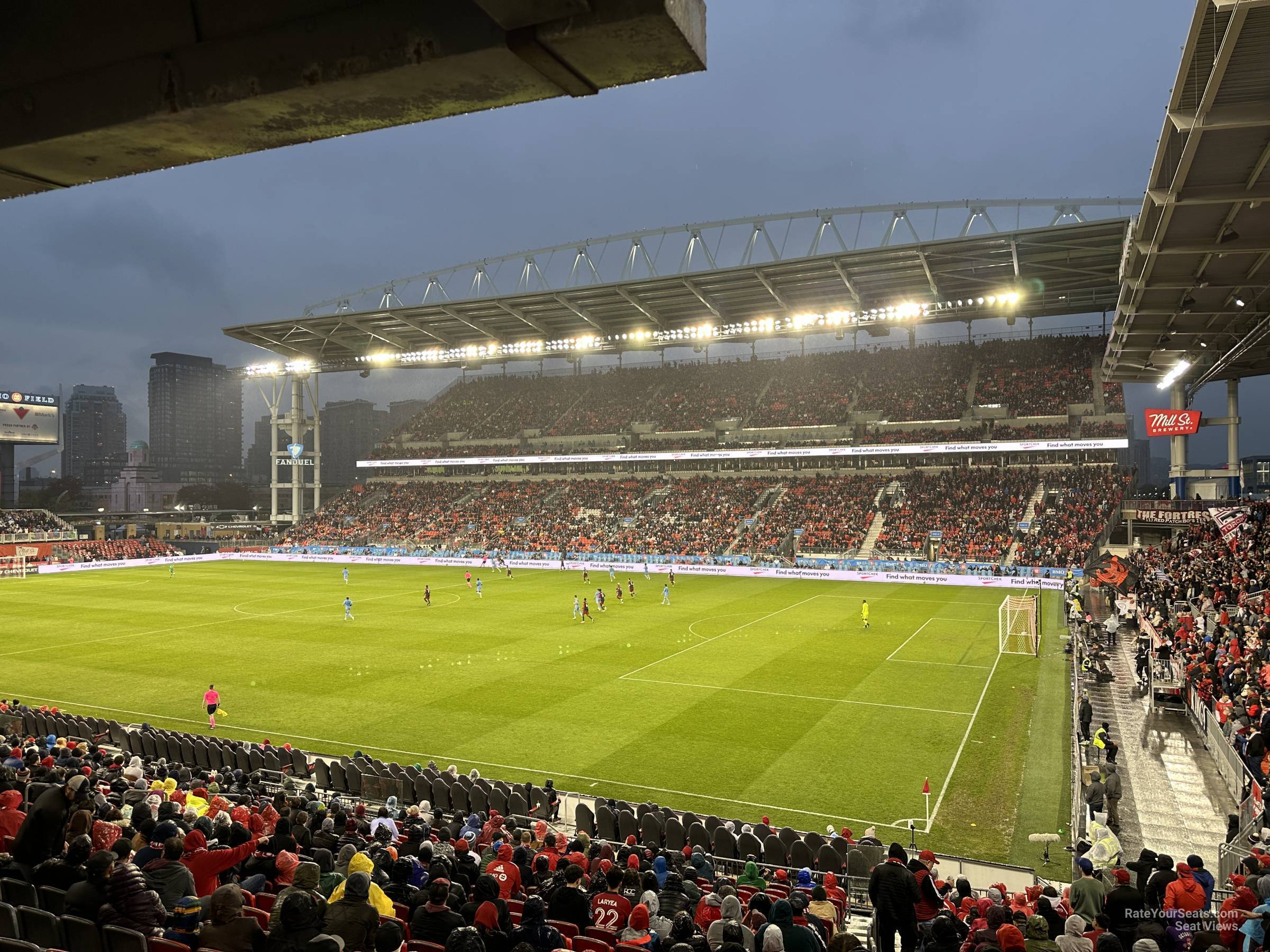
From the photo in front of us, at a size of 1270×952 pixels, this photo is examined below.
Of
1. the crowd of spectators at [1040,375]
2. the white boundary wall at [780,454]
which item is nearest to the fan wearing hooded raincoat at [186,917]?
the white boundary wall at [780,454]

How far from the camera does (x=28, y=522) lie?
70188 millimetres

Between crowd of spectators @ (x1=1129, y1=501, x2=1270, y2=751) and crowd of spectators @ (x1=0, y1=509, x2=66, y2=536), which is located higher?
crowd of spectators @ (x1=0, y1=509, x2=66, y2=536)

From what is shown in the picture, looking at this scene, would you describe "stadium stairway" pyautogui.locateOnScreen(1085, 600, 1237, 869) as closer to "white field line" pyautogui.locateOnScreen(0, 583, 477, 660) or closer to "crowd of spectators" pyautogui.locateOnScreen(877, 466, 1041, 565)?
"crowd of spectators" pyautogui.locateOnScreen(877, 466, 1041, 565)

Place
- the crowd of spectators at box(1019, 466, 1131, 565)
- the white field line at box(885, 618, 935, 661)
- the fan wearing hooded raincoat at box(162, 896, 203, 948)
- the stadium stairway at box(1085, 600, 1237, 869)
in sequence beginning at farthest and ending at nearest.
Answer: the crowd of spectators at box(1019, 466, 1131, 565)
the white field line at box(885, 618, 935, 661)
the stadium stairway at box(1085, 600, 1237, 869)
the fan wearing hooded raincoat at box(162, 896, 203, 948)

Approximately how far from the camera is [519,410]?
8412cm

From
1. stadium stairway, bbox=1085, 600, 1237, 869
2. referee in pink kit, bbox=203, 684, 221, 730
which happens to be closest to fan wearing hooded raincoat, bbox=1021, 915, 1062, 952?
stadium stairway, bbox=1085, 600, 1237, 869

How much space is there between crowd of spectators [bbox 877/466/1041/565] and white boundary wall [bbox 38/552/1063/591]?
2877mm

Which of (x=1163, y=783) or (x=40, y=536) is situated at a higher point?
(x=40, y=536)

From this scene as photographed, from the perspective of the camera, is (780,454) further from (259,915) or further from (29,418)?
(29,418)

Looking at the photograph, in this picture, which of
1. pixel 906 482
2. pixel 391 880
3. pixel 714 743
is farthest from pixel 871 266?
pixel 391 880

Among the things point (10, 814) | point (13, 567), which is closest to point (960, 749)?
point (10, 814)

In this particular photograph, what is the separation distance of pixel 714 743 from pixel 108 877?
1367 centimetres

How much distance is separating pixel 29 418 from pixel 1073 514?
93.5 meters

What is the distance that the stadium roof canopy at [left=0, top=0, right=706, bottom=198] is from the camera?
3578 millimetres
